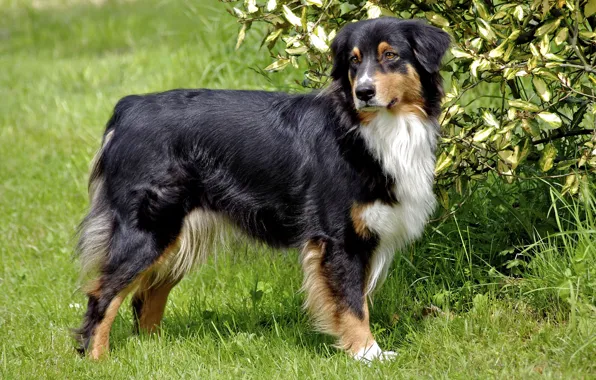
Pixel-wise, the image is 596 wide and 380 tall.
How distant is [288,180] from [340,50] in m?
0.74

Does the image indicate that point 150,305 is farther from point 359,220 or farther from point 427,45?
point 427,45

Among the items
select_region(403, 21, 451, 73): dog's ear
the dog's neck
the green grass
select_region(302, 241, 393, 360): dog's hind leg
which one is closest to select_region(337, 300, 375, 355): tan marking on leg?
select_region(302, 241, 393, 360): dog's hind leg

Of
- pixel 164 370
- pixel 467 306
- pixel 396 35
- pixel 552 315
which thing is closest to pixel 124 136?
pixel 164 370

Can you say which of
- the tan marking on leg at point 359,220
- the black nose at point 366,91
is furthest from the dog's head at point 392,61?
the tan marking on leg at point 359,220

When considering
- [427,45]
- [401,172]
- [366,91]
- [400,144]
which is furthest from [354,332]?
[427,45]

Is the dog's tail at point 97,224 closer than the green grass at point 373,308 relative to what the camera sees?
No

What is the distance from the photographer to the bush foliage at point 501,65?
4180 mm

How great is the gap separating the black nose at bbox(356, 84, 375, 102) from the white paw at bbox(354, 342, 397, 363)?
1.29 meters

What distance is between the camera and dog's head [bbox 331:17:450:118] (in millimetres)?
4114

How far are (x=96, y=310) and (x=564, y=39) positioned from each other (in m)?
2.79

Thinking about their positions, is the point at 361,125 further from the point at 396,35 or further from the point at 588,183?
the point at 588,183

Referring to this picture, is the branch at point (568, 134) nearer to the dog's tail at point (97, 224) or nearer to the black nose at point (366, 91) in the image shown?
the black nose at point (366, 91)

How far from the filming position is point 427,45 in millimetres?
4203

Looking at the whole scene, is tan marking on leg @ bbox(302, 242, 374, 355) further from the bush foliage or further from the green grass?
the bush foliage
